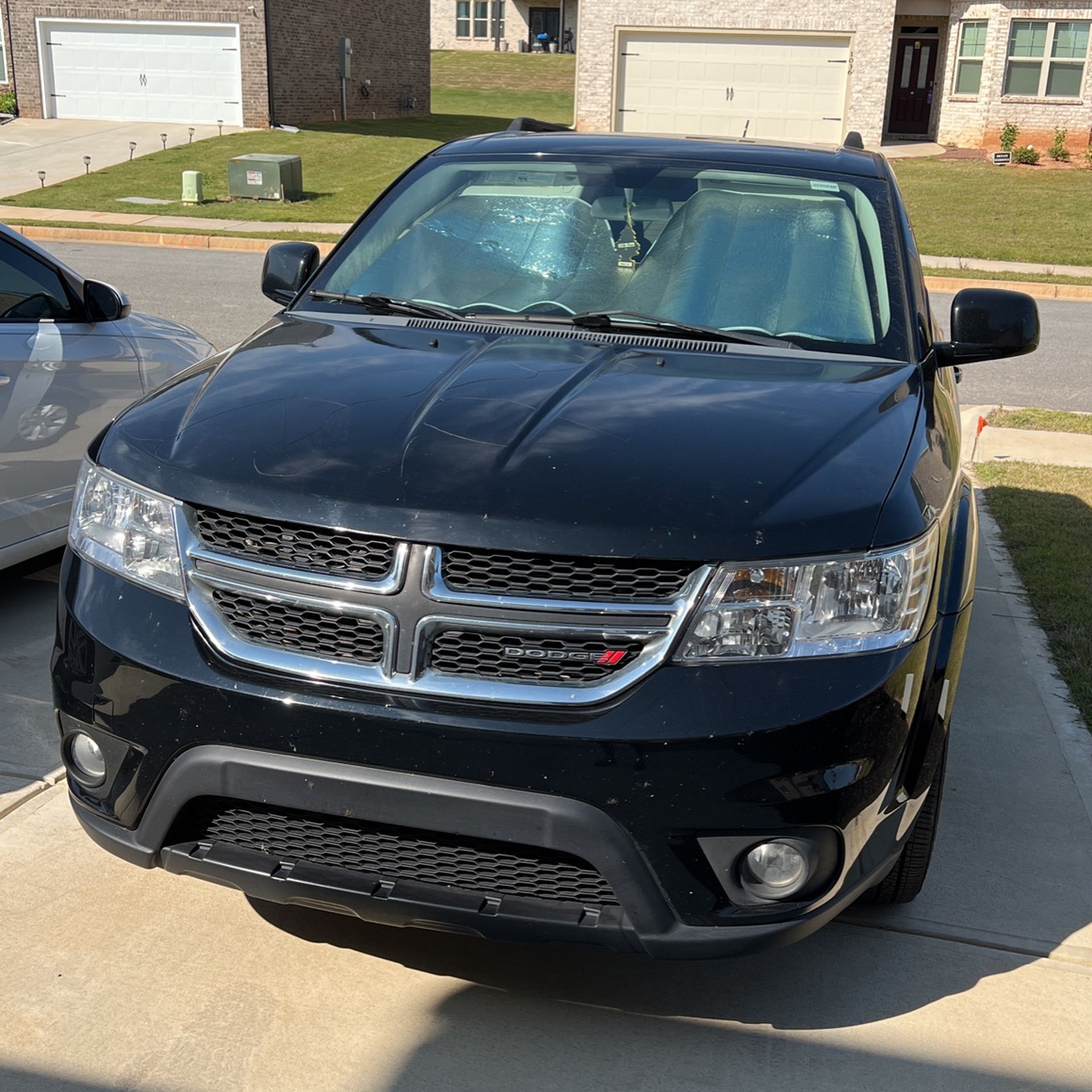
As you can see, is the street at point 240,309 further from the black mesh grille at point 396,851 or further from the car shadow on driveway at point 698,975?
the black mesh grille at point 396,851

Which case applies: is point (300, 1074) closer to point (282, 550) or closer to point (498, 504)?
point (282, 550)

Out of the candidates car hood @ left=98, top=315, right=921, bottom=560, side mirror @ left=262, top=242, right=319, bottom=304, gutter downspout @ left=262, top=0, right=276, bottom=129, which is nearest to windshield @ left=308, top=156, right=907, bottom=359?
side mirror @ left=262, top=242, right=319, bottom=304

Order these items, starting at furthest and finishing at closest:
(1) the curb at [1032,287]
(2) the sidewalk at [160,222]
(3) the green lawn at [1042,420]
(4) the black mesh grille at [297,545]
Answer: (2) the sidewalk at [160,222], (1) the curb at [1032,287], (3) the green lawn at [1042,420], (4) the black mesh grille at [297,545]

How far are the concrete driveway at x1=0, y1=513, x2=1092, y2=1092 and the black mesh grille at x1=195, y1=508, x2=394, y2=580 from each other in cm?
102

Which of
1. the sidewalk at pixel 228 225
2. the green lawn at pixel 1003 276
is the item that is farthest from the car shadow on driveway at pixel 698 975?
the sidewalk at pixel 228 225

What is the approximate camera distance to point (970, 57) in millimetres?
30781

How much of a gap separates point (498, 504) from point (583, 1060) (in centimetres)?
118

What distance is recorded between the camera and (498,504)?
250 centimetres

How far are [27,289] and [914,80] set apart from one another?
1386 inches

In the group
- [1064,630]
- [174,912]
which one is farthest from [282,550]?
[1064,630]

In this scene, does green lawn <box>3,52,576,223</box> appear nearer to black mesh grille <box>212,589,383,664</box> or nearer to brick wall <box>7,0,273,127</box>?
brick wall <box>7,0,273,127</box>

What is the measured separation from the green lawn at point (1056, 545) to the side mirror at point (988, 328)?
4.92 ft

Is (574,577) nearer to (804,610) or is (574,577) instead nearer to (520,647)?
(520,647)

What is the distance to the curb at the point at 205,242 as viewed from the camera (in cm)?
1605
